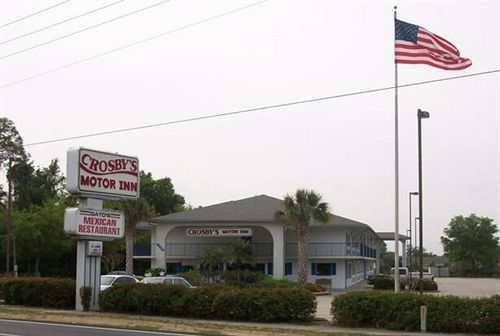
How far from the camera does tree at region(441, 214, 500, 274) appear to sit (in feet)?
369

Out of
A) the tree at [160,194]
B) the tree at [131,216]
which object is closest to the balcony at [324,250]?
the tree at [131,216]

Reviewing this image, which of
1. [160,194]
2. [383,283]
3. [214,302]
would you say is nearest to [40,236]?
[383,283]

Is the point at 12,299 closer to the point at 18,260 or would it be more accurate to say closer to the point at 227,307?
the point at 227,307

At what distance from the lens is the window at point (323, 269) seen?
5225 centimetres

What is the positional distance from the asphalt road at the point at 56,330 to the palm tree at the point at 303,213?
25.1 m

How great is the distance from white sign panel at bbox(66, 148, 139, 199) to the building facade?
2103 cm

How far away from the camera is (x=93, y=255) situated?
2750 centimetres

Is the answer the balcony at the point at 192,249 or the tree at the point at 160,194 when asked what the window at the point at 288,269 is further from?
the tree at the point at 160,194

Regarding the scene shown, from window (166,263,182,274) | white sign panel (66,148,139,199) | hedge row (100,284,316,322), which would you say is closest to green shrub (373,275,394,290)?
window (166,263,182,274)

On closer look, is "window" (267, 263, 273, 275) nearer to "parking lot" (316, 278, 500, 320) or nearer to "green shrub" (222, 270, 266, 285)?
"green shrub" (222, 270, 266, 285)

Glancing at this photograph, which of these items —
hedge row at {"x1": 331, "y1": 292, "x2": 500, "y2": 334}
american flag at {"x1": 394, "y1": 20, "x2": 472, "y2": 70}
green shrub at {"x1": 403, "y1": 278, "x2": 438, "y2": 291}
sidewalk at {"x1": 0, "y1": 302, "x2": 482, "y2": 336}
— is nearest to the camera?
hedge row at {"x1": 331, "y1": 292, "x2": 500, "y2": 334}

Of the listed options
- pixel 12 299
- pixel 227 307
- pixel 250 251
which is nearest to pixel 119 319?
pixel 227 307

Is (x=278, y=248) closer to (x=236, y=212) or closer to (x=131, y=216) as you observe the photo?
(x=236, y=212)

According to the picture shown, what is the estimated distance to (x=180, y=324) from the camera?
21.6 meters
